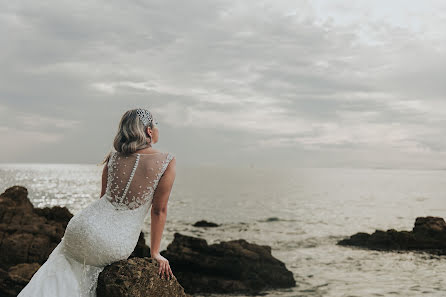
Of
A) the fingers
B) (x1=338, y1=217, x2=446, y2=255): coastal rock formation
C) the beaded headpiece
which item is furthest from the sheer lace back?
(x1=338, y1=217, x2=446, y2=255): coastal rock formation

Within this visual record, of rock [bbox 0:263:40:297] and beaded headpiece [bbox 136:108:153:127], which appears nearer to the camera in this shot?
beaded headpiece [bbox 136:108:153:127]

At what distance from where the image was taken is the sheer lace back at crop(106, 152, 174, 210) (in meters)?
4.81

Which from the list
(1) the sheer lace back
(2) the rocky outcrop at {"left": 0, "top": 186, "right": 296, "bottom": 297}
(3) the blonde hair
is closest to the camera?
(3) the blonde hair

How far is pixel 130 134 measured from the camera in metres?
4.69

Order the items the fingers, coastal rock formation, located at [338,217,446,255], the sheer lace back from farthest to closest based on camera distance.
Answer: coastal rock formation, located at [338,217,446,255] → the fingers → the sheer lace back

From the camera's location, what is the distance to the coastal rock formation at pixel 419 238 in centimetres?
2467

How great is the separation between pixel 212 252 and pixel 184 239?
1.18m

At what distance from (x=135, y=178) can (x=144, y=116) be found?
73cm

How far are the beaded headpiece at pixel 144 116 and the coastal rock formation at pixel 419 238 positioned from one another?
77.7 feet

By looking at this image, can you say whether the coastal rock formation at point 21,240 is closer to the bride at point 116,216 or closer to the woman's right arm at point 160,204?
the bride at point 116,216

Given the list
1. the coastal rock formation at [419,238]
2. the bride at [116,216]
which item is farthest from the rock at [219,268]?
the coastal rock formation at [419,238]

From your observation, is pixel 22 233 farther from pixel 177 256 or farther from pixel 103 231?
pixel 103 231

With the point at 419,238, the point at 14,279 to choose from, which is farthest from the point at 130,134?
the point at 419,238

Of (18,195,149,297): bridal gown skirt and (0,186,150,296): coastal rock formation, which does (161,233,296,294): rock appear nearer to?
(0,186,150,296): coastal rock formation
